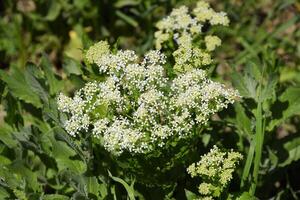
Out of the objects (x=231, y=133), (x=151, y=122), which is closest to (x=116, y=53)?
(x=151, y=122)

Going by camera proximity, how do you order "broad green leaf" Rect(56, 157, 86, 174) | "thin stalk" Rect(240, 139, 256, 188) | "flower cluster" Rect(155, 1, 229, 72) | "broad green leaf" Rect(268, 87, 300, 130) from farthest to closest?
"broad green leaf" Rect(268, 87, 300, 130) → "flower cluster" Rect(155, 1, 229, 72) → "broad green leaf" Rect(56, 157, 86, 174) → "thin stalk" Rect(240, 139, 256, 188)

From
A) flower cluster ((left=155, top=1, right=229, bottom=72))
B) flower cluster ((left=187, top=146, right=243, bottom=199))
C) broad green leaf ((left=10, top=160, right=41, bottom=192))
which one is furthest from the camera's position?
flower cluster ((left=155, top=1, right=229, bottom=72))

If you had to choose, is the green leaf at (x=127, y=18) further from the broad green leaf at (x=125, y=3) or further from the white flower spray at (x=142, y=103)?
the white flower spray at (x=142, y=103)

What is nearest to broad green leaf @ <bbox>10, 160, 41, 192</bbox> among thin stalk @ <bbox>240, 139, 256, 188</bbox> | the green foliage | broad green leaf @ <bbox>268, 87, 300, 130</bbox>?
the green foliage

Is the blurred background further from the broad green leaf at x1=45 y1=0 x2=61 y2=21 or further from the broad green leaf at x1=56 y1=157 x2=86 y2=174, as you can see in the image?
the broad green leaf at x1=56 y1=157 x2=86 y2=174

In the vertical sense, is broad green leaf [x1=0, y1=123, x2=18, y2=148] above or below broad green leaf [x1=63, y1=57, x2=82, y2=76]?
below

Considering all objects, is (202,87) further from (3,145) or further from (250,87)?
(3,145)

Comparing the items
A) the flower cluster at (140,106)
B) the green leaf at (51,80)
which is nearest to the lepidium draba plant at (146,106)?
the flower cluster at (140,106)

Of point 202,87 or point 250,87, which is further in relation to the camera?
point 250,87
